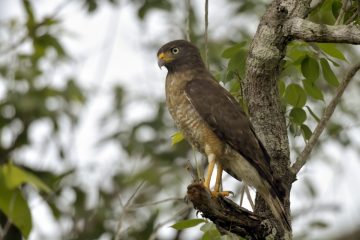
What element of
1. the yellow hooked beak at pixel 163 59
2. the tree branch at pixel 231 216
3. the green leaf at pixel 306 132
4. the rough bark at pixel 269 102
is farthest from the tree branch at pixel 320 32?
the yellow hooked beak at pixel 163 59

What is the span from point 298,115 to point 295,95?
0.19 metres

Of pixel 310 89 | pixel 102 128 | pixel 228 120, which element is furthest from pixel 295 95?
pixel 102 128

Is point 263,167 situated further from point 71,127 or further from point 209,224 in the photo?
point 71,127

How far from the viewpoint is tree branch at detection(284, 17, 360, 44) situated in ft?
13.5

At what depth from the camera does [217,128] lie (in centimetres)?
555

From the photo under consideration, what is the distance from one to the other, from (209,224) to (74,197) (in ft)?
12.1

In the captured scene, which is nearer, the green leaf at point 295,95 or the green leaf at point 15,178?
the green leaf at point 15,178

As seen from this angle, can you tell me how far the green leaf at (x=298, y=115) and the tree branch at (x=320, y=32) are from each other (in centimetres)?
59

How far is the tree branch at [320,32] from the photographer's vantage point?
13.5ft

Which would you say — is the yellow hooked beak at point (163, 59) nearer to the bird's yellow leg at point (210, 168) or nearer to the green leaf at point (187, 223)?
the bird's yellow leg at point (210, 168)

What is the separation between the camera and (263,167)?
16.0 ft

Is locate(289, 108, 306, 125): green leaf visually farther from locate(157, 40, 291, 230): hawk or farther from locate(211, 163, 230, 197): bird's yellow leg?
locate(211, 163, 230, 197): bird's yellow leg

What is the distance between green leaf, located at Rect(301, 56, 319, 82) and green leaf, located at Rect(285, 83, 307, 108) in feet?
0.39

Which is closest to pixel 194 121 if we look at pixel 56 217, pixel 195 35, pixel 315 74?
pixel 315 74
